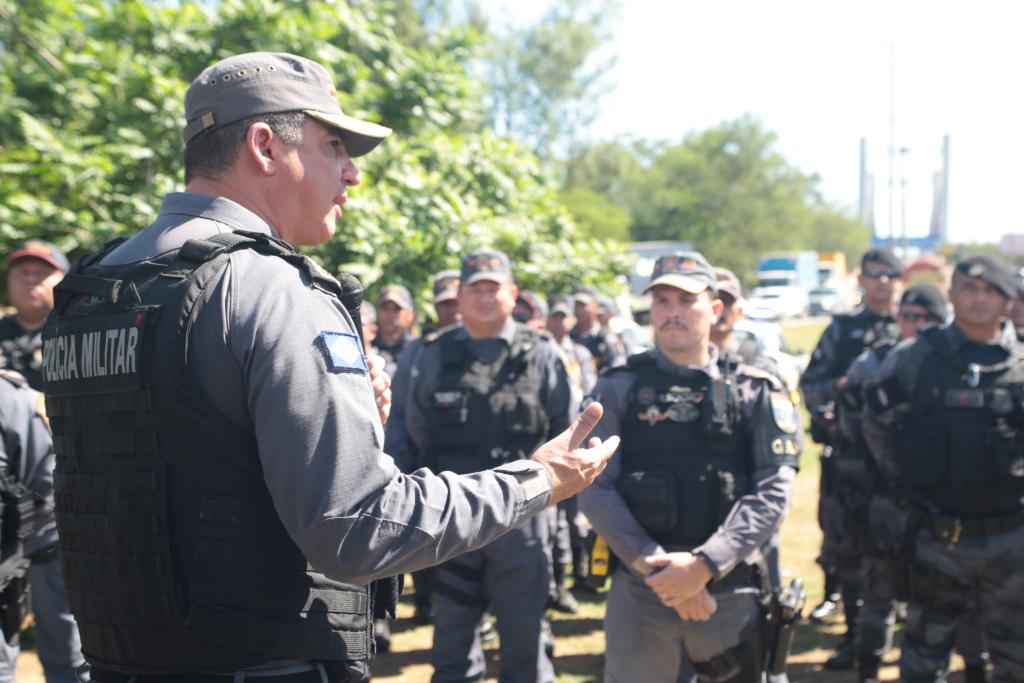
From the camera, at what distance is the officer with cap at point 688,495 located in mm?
3570

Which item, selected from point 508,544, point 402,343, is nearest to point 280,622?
point 508,544

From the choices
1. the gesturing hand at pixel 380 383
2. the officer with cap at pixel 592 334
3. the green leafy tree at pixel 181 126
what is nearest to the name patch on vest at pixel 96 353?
the gesturing hand at pixel 380 383

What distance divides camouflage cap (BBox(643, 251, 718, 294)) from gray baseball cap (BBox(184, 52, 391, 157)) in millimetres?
2117

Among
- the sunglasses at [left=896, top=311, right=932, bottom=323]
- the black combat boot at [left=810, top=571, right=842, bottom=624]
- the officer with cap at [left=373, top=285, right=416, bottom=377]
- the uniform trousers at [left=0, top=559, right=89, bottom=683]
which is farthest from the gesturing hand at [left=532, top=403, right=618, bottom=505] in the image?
the officer with cap at [left=373, top=285, right=416, bottom=377]

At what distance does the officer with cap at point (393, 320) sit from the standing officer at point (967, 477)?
430cm

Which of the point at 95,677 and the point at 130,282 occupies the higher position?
the point at 130,282

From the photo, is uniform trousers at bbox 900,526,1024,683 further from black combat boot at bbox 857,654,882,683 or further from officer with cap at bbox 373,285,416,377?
officer with cap at bbox 373,285,416,377

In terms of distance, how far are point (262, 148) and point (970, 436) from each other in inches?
140

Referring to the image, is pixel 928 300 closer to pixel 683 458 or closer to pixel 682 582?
pixel 683 458

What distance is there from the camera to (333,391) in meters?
1.59

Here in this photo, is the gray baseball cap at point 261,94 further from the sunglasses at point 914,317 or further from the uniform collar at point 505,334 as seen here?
the sunglasses at point 914,317

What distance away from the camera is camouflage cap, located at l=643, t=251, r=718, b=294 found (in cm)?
380

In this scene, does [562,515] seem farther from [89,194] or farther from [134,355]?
[134,355]

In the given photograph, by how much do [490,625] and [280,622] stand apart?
16.4 ft
